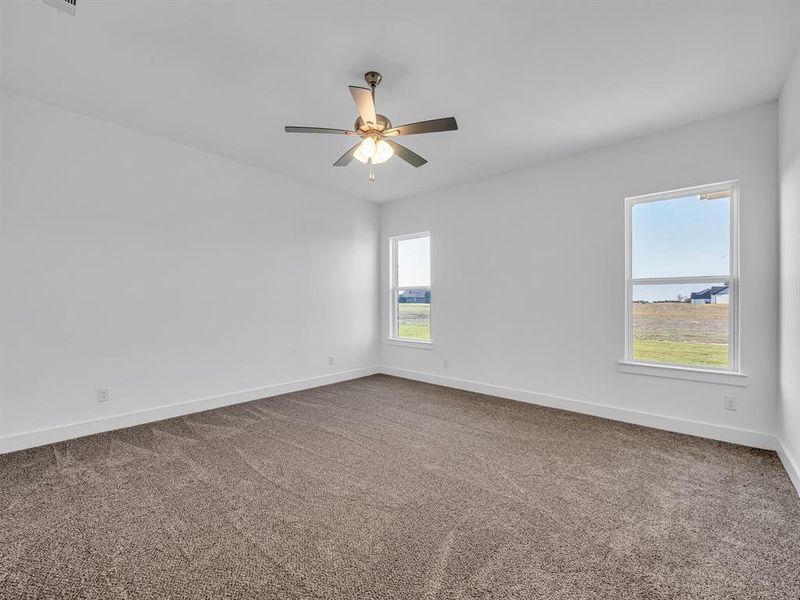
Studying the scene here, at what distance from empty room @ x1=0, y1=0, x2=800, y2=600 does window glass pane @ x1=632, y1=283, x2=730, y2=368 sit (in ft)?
0.08

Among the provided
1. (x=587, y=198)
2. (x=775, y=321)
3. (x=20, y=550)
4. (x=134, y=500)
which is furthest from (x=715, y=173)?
(x=20, y=550)

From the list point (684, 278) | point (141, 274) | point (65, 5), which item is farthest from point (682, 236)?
point (141, 274)

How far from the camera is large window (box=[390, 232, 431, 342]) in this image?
5.59 m

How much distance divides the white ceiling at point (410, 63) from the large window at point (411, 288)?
2.25 meters

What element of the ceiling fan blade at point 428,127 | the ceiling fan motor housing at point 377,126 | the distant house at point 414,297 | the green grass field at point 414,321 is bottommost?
the green grass field at point 414,321

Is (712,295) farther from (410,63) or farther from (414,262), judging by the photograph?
(414,262)

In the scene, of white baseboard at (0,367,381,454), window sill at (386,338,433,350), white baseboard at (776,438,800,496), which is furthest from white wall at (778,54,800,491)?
white baseboard at (0,367,381,454)

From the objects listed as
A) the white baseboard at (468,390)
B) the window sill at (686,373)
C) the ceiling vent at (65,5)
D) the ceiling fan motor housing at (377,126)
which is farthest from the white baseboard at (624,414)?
the ceiling vent at (65,5)

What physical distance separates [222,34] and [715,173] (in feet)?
12.9

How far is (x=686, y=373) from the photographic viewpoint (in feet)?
11.0

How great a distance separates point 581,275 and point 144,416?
4611 mm

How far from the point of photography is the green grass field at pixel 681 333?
3.29 m

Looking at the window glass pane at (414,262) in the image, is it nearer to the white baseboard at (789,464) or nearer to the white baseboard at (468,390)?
the white baseboard at (468,390)

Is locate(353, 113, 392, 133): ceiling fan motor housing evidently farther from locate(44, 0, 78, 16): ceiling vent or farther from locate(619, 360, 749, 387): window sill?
locate(619, 360, 749, 387): window sill
